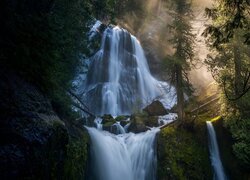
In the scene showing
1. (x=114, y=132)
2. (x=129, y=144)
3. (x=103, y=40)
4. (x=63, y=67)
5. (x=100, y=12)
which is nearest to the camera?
(x=63, y=67)

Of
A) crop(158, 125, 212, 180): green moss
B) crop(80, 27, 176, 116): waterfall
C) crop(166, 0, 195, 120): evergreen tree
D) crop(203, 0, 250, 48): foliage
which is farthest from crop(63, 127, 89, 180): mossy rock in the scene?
crop(80, 27, 176, 116): waterfall

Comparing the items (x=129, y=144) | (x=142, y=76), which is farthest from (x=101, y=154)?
(x=142, y=76)

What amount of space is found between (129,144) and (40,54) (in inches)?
435

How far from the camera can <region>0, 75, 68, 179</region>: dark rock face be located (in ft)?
20.0

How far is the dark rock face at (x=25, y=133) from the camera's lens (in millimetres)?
6090

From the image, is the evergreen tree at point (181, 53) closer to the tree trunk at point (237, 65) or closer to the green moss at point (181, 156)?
the green moss at point (181, 156)

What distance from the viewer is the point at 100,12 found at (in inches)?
567

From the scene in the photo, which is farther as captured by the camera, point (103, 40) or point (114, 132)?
point (103, 40)

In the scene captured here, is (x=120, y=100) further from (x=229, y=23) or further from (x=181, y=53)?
(x=229, y=23)

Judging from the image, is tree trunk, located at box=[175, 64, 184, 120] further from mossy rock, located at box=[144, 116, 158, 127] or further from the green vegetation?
mossy rock, located at box=[144, 116, 158, 127]

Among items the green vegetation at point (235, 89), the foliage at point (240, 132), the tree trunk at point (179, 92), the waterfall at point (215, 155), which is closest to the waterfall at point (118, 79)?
the tree trunk at point (179, 92)

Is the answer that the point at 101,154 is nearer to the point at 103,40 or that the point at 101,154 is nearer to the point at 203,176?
the point at 203,176

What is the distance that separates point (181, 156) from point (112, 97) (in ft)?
45.7

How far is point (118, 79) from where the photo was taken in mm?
31547
